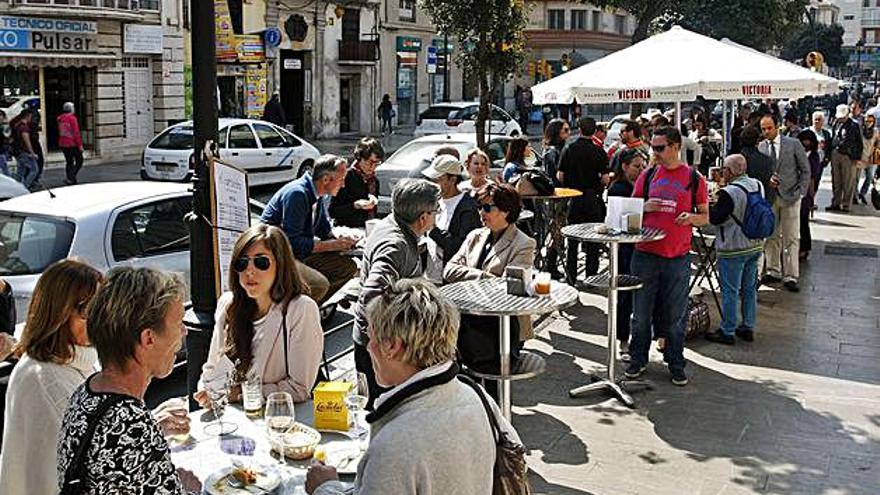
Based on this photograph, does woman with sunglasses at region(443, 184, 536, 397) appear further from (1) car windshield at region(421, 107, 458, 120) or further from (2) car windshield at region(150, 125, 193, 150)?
(1) car windshield at region(421, 107, 458, 120)

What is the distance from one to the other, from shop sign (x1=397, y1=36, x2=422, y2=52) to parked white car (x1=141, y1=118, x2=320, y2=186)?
2205 cm

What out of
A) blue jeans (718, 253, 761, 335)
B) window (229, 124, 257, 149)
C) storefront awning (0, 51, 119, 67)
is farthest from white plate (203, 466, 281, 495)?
storefront awning (0, 51, 119, 67)

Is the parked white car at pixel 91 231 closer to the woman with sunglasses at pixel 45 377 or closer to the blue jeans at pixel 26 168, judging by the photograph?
A: the woman with sunglasses at pixel 45 377

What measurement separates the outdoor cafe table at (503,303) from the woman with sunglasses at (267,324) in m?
0.84

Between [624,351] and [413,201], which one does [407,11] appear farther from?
[413,201]

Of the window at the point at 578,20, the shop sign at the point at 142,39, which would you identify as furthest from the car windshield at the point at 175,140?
the window at the point at 578,20

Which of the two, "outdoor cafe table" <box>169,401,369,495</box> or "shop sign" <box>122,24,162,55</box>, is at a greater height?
"shop sign" <box>122,24,162,55</box>

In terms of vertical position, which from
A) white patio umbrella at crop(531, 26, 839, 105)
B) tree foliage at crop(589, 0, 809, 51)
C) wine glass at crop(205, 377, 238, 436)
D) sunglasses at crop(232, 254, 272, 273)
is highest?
tree foliage at crop(589, 0, 809, 51)

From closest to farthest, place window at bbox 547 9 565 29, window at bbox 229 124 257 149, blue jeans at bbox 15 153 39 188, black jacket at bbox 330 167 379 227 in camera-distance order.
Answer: black jacket at bbox 330 167 379 227
blue jeans at bbox 15 153 39 188
window at bbox 229 124 257 149
window at bbox 547 9 565 29

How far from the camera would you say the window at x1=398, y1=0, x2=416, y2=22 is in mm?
43250

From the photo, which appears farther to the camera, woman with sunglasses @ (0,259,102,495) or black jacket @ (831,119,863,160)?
black jacket @ (831,119,863,160)

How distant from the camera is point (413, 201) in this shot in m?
5.13

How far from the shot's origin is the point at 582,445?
6328 mm

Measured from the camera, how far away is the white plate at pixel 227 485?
339cm
